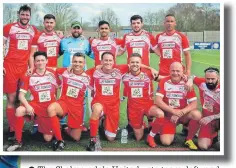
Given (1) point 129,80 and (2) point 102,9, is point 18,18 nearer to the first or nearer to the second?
(2) point 102,9

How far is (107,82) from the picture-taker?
4438 mm

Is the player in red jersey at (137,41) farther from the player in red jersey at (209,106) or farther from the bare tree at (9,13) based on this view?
the bare tree at (9,13)

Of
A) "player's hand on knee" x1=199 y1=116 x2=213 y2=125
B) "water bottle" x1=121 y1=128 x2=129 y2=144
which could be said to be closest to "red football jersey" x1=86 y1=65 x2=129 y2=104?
"water bottle" x1=121 y1=128 x2=129 y2=144

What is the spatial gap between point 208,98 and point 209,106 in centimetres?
9

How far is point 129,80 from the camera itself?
446 centimetres

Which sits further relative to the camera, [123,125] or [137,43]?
[123,125]

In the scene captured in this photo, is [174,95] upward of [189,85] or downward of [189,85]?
downward

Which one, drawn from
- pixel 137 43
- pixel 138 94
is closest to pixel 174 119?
pixel 138 94

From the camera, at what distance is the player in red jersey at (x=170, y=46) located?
449 cm

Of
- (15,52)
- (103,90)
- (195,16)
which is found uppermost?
(195,16)

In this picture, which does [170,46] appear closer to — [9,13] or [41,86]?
[41,86]

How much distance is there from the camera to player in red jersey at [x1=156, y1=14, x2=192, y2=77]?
4.49 metres

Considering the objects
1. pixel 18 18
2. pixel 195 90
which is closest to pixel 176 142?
pixel 195 90

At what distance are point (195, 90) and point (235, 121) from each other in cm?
58
